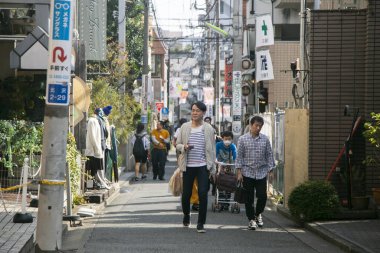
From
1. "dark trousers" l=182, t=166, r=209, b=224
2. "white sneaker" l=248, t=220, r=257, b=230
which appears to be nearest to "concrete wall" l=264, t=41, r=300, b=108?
"white sneaker" l=248, t=220, r=257, b=230

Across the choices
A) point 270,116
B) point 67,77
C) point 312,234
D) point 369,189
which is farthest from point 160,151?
point 67,77

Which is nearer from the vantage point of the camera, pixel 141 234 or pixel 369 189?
pixel 141 234

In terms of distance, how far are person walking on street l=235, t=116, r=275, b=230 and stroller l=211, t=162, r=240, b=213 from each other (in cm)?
245

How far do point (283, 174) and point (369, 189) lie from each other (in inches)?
127

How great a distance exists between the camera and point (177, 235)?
1324cm

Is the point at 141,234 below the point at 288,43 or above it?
below

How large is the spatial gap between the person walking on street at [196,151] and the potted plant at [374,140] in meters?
2.44

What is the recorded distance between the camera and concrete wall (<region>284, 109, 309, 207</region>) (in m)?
17.4

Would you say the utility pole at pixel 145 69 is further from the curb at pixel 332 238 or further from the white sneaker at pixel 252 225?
the white sneaker at pixel 252 225

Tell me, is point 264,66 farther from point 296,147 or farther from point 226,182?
point 226,182

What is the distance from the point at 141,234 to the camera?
13.2 metres

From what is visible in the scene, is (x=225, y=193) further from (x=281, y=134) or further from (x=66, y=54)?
(x=66, y=54)

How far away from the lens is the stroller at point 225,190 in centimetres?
1731

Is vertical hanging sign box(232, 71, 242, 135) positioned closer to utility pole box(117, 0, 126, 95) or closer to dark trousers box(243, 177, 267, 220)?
utility pole box(117, 0, 126, 95)
